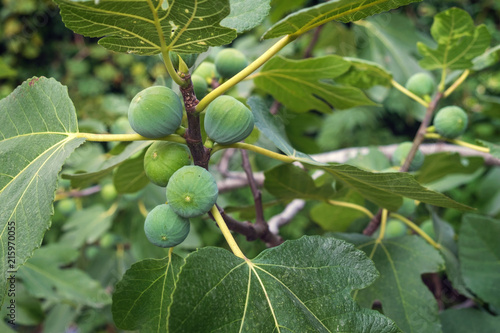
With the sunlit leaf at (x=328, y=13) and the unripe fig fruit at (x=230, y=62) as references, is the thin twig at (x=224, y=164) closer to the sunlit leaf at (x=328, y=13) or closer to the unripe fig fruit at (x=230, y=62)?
the unripe fig fruit at (x=230, y=62)

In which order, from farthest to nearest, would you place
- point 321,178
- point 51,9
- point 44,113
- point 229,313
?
point 51,9, point 321,178, point 44,113, point 229,313

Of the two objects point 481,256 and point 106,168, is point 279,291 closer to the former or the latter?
point 106,168

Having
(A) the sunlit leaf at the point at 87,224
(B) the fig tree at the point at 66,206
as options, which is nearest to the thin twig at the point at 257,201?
(A) the sunlit leaf at the point at 87,224

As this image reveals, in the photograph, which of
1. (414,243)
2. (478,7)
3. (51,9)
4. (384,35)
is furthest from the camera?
(51,9)

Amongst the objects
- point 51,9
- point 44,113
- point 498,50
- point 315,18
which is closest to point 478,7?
point 498,50

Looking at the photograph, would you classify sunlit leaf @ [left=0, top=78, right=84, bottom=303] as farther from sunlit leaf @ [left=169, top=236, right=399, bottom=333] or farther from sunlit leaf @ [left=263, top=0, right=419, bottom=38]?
sunlit leaf @ [left=263, top=0, right=419, bottom=38]

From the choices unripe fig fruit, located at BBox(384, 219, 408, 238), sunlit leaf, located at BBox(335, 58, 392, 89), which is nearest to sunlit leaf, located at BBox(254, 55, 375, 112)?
sunlit leaf, located at BBox(335, 58, 392, 89)

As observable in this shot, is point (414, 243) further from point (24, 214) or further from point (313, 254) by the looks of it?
point (24, 214)
